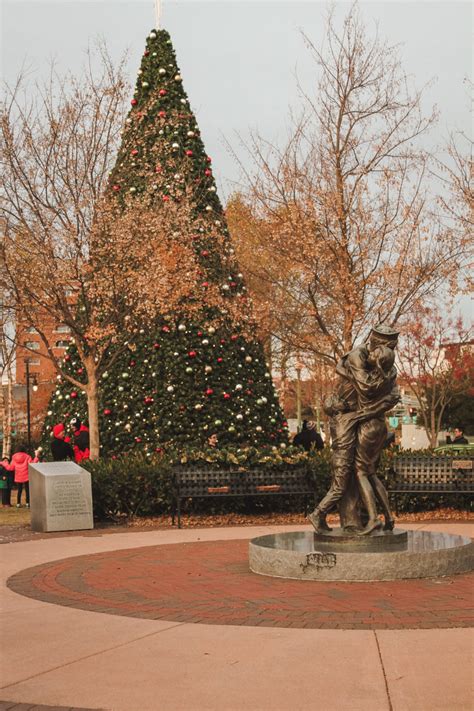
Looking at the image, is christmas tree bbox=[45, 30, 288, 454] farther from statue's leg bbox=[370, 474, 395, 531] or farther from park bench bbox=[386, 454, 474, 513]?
statue's leg bbox=[370, 474, 395, 531]

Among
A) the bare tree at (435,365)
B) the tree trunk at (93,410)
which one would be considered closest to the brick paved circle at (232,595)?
the tree trunk at (93,410)

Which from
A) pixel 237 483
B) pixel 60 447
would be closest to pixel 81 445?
pixel 60 447

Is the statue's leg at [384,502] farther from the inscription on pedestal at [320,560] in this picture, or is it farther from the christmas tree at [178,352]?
the christmas tree at [178,352]

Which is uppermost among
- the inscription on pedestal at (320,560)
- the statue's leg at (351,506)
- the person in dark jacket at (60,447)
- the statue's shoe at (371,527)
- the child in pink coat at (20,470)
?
the person in dark jacket at (60,447)

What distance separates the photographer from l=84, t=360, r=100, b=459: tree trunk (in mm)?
17344

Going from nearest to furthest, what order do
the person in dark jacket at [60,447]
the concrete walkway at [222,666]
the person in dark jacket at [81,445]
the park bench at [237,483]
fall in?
the concrete walkway at [222,666], the park bench at [237,483], the person in dark jacket at [60,447], the person in dark jacket at [81,445]

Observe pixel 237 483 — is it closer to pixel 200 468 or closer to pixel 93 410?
pixel 200 468

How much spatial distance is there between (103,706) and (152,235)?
531 inches

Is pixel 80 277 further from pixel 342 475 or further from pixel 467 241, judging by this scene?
pixel 342 475

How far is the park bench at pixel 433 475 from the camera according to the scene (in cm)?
1477

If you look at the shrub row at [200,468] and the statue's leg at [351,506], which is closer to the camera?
the statue's leg at [351,506]

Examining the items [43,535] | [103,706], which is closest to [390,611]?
[103,706]

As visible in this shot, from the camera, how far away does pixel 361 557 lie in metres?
9.04

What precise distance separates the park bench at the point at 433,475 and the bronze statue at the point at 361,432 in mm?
5000
